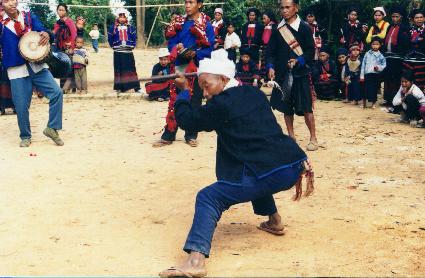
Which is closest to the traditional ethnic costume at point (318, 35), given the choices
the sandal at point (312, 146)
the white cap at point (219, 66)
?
the sandal at point (312, 146)

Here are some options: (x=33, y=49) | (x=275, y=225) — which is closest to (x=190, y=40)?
(x=33, y=49)

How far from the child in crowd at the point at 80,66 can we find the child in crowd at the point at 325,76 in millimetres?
5322

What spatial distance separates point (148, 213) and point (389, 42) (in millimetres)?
7475

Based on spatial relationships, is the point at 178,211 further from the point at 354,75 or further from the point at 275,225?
the point at 354,75

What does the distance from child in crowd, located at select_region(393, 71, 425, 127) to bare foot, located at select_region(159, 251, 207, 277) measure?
641 centimetres

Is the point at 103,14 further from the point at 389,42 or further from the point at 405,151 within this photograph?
the point at 405,151

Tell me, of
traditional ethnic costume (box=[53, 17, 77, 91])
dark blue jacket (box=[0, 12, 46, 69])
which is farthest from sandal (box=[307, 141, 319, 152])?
traditional ethnic costume (box=[53, 17, 77, 91])

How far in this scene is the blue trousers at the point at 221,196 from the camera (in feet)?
12.9

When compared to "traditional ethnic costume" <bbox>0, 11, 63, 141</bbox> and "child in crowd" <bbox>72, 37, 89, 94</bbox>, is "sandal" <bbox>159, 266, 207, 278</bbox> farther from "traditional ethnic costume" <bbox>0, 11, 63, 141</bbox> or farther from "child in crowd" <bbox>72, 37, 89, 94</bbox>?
"child in crowd" <bbox>72, 37, 89, 94</bbox>

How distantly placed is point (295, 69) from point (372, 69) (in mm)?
4000

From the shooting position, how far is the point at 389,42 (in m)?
11.0

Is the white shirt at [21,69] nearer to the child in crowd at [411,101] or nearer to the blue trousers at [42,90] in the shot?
the blue trousers at [42,90]

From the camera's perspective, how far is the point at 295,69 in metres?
7.65

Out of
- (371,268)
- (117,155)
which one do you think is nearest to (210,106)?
(371,268)
